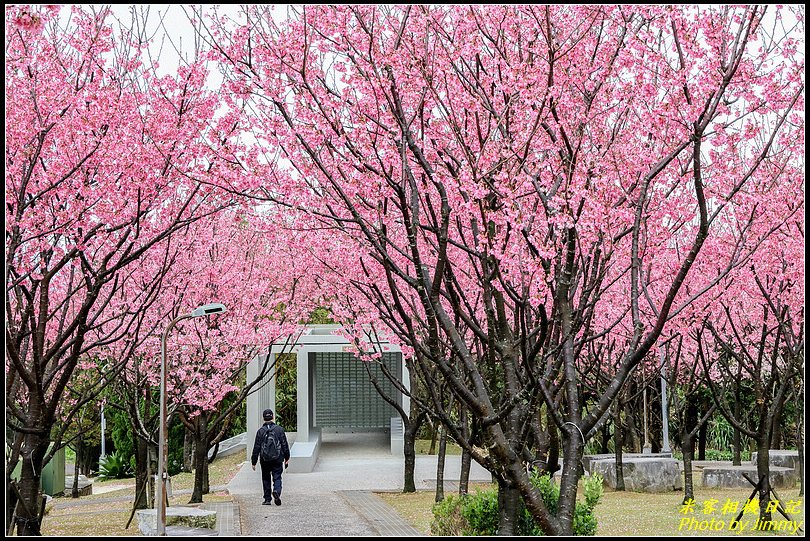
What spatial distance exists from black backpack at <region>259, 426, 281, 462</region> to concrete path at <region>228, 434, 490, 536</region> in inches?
30.3

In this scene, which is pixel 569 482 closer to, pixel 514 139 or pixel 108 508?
pixel 514 139

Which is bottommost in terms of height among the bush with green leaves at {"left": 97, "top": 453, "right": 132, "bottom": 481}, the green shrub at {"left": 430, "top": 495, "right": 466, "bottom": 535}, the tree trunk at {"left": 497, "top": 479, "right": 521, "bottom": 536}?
the bush with green leaves at {"left": 97, "top": 453, "right": 132, "bottom": 481}

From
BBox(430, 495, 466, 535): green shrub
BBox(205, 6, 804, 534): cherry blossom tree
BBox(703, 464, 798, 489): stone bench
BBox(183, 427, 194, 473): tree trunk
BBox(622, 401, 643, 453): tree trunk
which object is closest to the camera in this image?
BBox(205, 6, 804, 534): cherry blossom tree

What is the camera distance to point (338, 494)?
589 inches

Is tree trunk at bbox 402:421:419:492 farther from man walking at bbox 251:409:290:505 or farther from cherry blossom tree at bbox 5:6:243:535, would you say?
cherry blossom tree at bbox 5:6:243:535

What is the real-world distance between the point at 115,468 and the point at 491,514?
19.0 metres

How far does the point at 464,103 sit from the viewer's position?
21.9 feet

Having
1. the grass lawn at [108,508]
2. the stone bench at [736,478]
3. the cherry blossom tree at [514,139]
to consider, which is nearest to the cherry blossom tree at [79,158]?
the cherry blossom tree at [514,139]

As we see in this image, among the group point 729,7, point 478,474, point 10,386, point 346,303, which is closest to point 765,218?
point 729,7

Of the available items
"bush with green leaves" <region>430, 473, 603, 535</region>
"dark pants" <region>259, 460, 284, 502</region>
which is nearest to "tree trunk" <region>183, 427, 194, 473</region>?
"dark pants" <region>259, 460, 284, 502</region>

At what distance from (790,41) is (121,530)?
33.6 ft

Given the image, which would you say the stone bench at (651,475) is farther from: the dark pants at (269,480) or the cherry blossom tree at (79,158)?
the cherry blossom tree at (79,158)

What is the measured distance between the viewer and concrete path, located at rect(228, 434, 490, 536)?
36.1 feet

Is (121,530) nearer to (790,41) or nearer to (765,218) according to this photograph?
(765,218)
